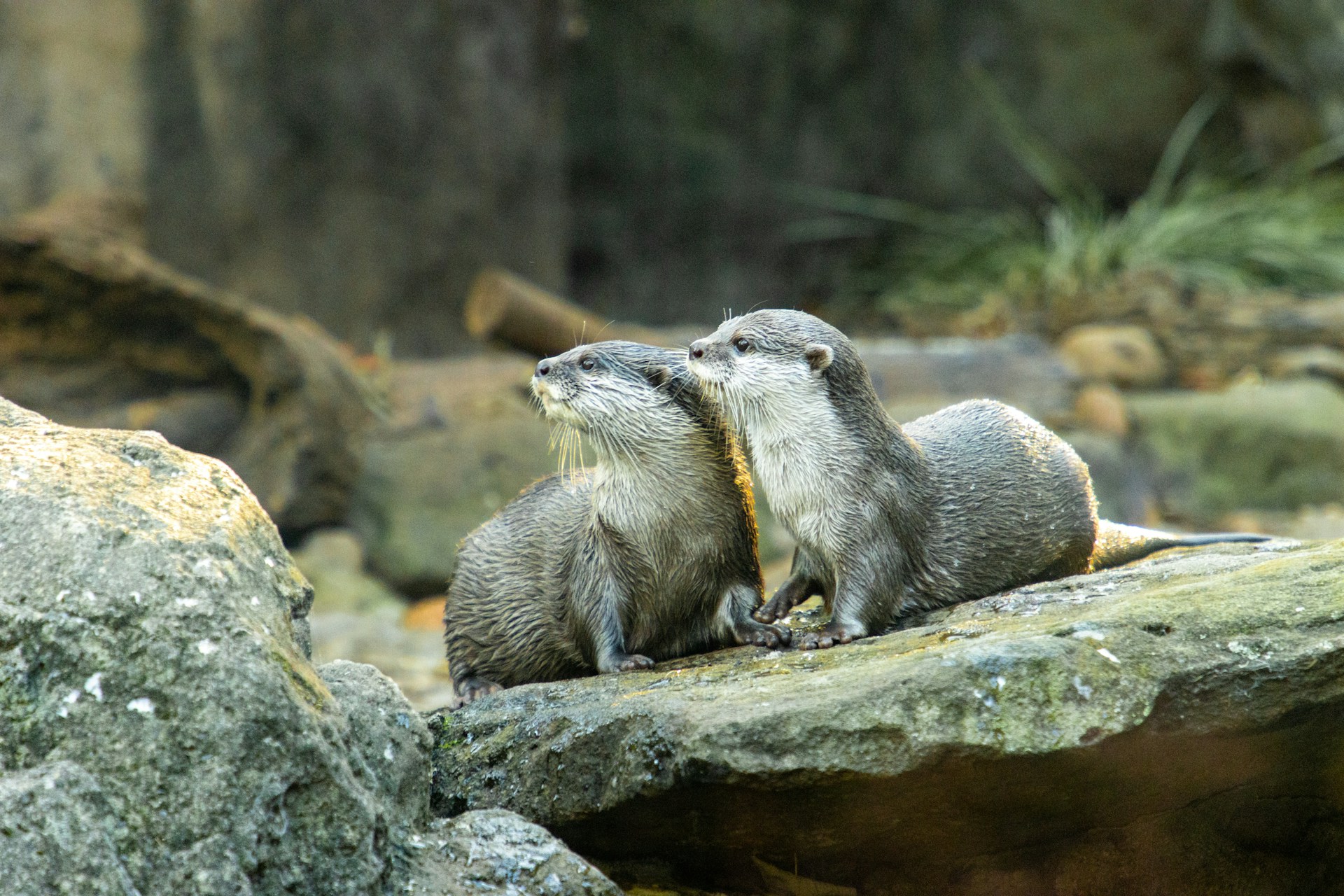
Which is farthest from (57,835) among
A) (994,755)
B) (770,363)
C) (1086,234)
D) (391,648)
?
(1086,234)

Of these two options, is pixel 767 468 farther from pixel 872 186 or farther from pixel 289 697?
pixel 872 186

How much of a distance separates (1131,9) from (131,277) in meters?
8.27

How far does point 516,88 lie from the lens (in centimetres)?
961

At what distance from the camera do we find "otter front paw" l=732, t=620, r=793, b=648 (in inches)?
120

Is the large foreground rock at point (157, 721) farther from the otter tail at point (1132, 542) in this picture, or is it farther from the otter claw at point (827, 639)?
the otter tail at point (1132, 542)

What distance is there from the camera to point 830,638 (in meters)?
2.95

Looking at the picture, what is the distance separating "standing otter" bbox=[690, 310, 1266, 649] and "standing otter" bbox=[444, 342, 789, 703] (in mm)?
116

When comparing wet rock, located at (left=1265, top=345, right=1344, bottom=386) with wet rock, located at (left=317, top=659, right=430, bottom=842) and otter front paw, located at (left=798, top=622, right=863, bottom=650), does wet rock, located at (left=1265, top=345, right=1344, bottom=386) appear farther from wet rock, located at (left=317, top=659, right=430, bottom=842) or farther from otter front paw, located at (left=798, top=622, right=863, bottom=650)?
wet rock, located at (left=317, top=659, right=430, bottom=842)

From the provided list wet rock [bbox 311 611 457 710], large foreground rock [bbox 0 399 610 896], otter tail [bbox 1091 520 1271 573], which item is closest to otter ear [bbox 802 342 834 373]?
otter tail [bbox 1091 520 1271 573]

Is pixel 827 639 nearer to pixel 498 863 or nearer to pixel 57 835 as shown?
pixel 498 863

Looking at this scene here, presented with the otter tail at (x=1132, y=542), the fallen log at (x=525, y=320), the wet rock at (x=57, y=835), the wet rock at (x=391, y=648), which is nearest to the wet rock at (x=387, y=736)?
the wet rock at (x=57, y=835)

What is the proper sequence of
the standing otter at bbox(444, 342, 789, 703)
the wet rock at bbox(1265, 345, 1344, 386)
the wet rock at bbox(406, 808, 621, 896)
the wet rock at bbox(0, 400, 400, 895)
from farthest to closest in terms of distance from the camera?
the wet rock at bbox(1265, 345, 1344, 386)
the standing otter at bbox(444, 342, 789, 703)
the wet rock at bbox(406, 808, 621, 896)
the wet rock at bbox(0, 400, 400, 895)

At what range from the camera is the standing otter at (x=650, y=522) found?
3.20 metres

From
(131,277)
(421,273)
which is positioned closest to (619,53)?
(421,273)
